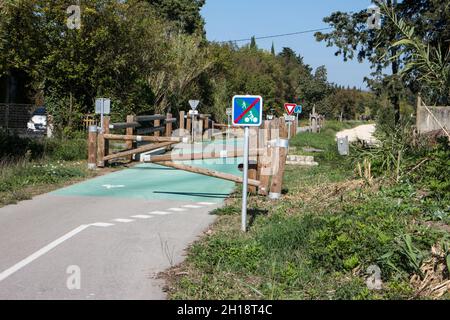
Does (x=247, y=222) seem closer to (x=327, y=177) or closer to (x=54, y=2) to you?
(x=327, y=177)

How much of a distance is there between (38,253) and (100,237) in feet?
3.95

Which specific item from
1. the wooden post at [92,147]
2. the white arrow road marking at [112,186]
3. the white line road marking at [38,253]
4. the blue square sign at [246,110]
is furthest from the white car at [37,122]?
the blue square sign at [246,110]

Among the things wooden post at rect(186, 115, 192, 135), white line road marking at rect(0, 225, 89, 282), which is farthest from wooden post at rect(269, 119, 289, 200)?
wooden post at rect(186, 115, 192, 135)

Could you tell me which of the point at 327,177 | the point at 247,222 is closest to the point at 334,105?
the point at 327,177

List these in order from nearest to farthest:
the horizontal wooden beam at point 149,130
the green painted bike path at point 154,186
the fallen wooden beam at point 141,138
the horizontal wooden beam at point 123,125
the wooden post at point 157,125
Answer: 1. the green painted bike path at point 154,186
2. the fallen wooden beam at point 141,138
3. the horizontal wooden beam at point 123,125
4. the horizontal wooden beam at point 149,130
5. the wooden post at point 157,125

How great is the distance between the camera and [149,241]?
336 inches

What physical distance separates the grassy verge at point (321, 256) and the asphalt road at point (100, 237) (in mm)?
493

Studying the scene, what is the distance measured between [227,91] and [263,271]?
44.5 meters

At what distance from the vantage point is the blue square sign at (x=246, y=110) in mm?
8695

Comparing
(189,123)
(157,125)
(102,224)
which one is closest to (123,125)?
(157,125)

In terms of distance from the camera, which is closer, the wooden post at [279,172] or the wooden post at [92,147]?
the wooden post at [279,172]

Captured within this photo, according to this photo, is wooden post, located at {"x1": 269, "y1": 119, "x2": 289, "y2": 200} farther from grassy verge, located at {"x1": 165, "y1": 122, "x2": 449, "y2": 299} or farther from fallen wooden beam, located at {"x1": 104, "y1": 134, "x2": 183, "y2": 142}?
fallen wooden beam, located at {"x1": 104, "y1": 134, "x2": 183, "y2": 142}

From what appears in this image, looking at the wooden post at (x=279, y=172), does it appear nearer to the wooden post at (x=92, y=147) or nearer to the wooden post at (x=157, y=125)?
the wooden post at (x=92, y=147)

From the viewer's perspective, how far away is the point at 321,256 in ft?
22.6
